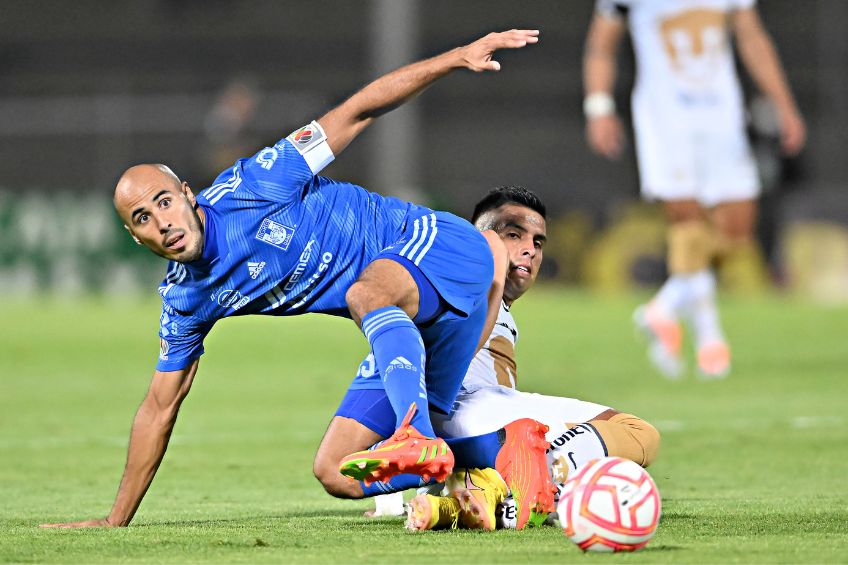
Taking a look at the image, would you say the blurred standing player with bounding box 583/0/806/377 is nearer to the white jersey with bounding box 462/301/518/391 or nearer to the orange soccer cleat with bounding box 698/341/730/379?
the orange soccer cleat with bounding box 698/341/730/379

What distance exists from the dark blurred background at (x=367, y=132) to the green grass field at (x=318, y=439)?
7.40 feet

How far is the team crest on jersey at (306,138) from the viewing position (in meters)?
5.72

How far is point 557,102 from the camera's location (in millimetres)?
27766

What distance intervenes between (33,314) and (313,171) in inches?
572

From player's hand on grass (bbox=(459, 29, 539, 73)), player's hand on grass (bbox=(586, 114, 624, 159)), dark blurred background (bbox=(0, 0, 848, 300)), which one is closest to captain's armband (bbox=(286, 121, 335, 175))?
player's hand on grass (bbox=(459, 29, 539, 73))

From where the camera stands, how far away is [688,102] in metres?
12.7

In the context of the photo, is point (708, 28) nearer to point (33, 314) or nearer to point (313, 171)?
point (313, 171)

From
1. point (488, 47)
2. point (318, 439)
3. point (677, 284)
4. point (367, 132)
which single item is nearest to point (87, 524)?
point (488, 47)

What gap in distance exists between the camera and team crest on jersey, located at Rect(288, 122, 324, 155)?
18.8 ft

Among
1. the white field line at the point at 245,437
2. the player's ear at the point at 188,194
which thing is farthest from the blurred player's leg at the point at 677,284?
the player's ear at the point at 188,194

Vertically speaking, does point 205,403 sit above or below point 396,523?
below

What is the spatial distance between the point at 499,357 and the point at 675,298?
560 cm

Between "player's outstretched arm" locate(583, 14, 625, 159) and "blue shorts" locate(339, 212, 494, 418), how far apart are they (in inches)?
241

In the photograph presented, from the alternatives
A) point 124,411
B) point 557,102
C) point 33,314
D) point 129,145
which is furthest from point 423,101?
point 124,411
